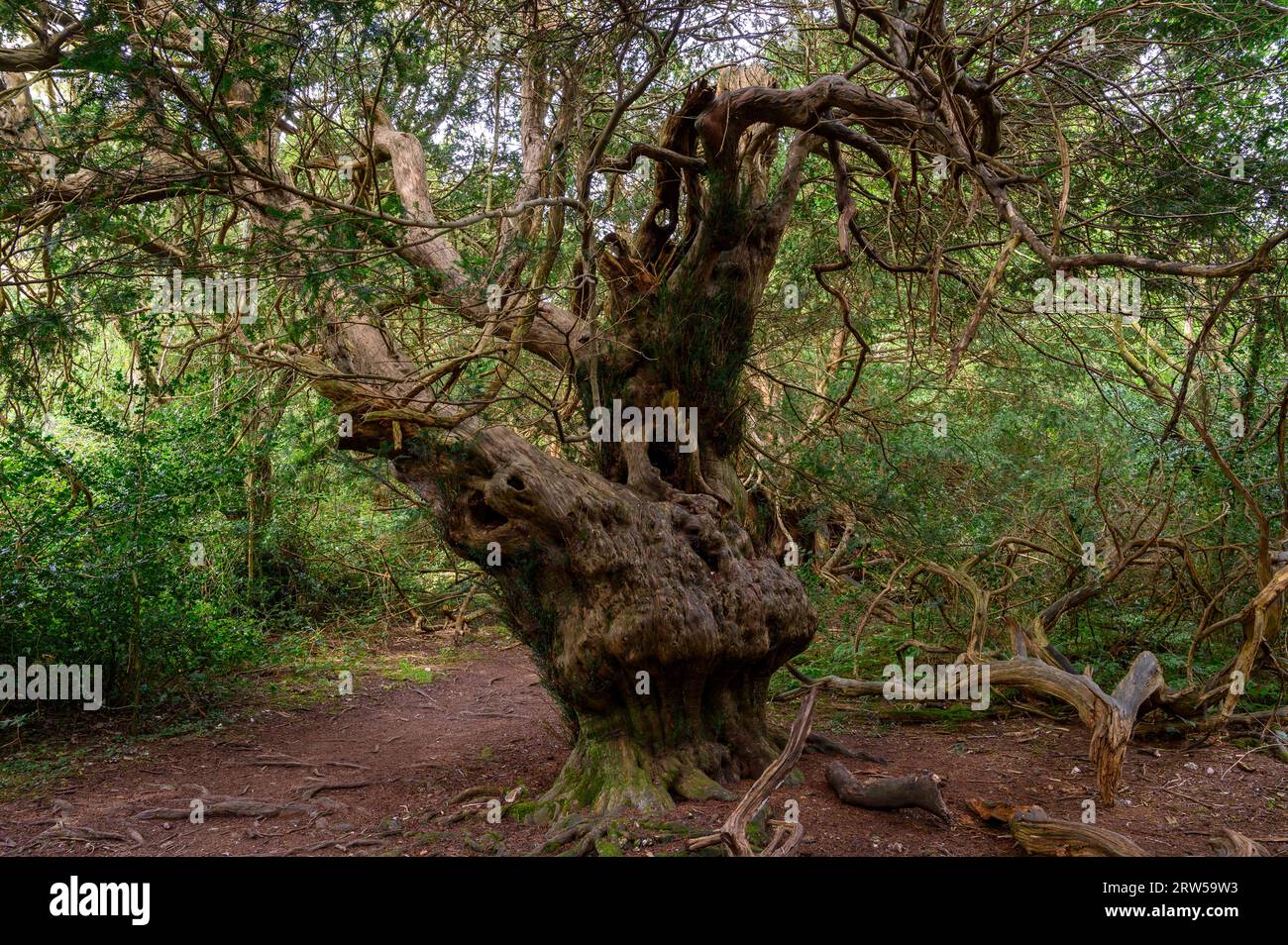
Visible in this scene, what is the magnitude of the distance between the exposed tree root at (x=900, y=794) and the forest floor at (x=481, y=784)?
59 millimetres

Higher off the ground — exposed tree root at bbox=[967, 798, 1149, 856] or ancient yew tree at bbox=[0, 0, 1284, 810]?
ancient yew tree at bbox=[0, 0, 1284, 810]

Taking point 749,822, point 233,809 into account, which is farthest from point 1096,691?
point 233,809

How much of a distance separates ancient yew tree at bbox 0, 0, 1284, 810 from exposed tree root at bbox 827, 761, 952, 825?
0.70 m

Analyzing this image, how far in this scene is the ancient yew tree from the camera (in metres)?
3.93

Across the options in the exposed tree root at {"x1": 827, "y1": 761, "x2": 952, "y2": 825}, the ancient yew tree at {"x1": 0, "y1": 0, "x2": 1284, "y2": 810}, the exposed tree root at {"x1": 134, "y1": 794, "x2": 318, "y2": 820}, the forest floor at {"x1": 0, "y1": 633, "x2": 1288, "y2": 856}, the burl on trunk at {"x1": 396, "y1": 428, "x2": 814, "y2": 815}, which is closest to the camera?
the ancient yew tree at {"x1": 0, "y1": 0, "x2": 1284, "y2": 810}

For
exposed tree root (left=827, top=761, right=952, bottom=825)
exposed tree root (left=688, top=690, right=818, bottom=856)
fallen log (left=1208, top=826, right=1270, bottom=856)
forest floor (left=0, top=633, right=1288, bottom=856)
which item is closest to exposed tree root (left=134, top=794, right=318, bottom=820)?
forest floor (left=0, top=633, right=1288, bottom=856)

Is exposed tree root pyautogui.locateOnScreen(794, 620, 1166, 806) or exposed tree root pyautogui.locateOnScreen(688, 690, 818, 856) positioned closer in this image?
exposed tree root pyautogui.locateOnScreen(688, 690, 818, 856)

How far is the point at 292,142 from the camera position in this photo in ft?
25.0

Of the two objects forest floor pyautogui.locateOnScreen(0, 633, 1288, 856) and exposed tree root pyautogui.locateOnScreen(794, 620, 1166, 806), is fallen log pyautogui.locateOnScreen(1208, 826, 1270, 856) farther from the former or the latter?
exposed tree root pyautogui.locateOnScreen(794, 620, 1166, 806)

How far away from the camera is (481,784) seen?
5.26m

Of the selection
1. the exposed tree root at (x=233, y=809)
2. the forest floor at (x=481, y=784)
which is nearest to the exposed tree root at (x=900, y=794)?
the forest floor at (x=481, y=784)

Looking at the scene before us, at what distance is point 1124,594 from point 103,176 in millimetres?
7441

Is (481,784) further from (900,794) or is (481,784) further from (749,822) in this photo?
(900,794)
